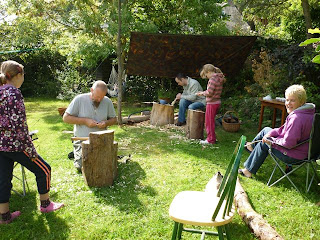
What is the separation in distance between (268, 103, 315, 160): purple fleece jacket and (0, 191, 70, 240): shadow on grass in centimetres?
274

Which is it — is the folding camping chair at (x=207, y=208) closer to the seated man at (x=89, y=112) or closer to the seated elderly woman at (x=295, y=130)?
the seated elderly woman at (x=295, y=130)

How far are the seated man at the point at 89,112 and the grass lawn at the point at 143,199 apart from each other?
61 cm

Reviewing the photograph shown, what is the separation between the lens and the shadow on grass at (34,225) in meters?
2.81

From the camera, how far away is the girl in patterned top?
18.8 feet

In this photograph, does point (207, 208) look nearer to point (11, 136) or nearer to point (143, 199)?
point (143, 199)

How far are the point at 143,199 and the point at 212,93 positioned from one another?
2939 mm

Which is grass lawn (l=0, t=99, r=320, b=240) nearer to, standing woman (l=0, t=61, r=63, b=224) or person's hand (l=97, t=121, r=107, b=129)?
standing woman (l=0, t=61, r=63, b=224)

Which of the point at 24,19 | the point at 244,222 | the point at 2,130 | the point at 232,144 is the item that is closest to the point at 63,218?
the point at 2,130

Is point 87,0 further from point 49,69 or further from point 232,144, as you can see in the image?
point 49,69

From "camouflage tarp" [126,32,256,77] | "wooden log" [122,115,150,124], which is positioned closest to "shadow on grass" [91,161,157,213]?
"wooden log" [122,115,150,124]

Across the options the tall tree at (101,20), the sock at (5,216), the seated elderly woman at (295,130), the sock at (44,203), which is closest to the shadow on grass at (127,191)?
the sock at (44,203)

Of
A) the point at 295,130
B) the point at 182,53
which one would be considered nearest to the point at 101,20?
the point at 182,53

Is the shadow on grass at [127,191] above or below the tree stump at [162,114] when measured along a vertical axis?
below

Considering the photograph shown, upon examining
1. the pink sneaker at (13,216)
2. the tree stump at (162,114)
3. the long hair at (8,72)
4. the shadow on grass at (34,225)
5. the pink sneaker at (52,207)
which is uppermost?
the long hair at (8,72)
